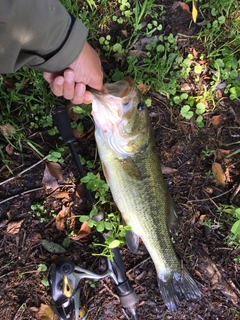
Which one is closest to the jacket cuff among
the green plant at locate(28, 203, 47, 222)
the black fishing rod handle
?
the black fishing rod handle

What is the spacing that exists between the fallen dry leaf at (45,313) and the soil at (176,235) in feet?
0.06

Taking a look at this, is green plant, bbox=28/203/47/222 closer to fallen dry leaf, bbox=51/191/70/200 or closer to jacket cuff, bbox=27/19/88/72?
fallen dry leaf, bbox=51/191/70/200

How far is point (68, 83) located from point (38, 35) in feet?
1.34

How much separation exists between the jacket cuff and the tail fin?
192cm

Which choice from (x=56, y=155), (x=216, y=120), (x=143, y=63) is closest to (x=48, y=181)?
(x=56, y=155)

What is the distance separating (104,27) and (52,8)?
1.26 meters

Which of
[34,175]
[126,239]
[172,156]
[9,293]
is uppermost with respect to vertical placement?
[34,175]

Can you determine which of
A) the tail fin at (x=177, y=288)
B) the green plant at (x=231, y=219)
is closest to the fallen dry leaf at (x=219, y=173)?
the green plant at (x=231, y=219)

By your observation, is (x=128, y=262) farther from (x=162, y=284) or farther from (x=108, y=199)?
(x=108, y=199)

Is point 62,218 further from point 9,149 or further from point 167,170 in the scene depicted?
point 167,170

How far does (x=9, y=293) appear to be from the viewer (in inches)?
106

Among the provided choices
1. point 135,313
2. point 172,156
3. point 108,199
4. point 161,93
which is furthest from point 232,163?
point 135,313

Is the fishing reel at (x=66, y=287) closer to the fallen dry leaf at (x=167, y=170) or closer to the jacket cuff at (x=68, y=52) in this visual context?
the fallen dry leaf at (x=167, y=170)

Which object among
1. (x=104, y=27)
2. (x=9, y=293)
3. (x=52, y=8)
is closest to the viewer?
(x=52, y=8)
